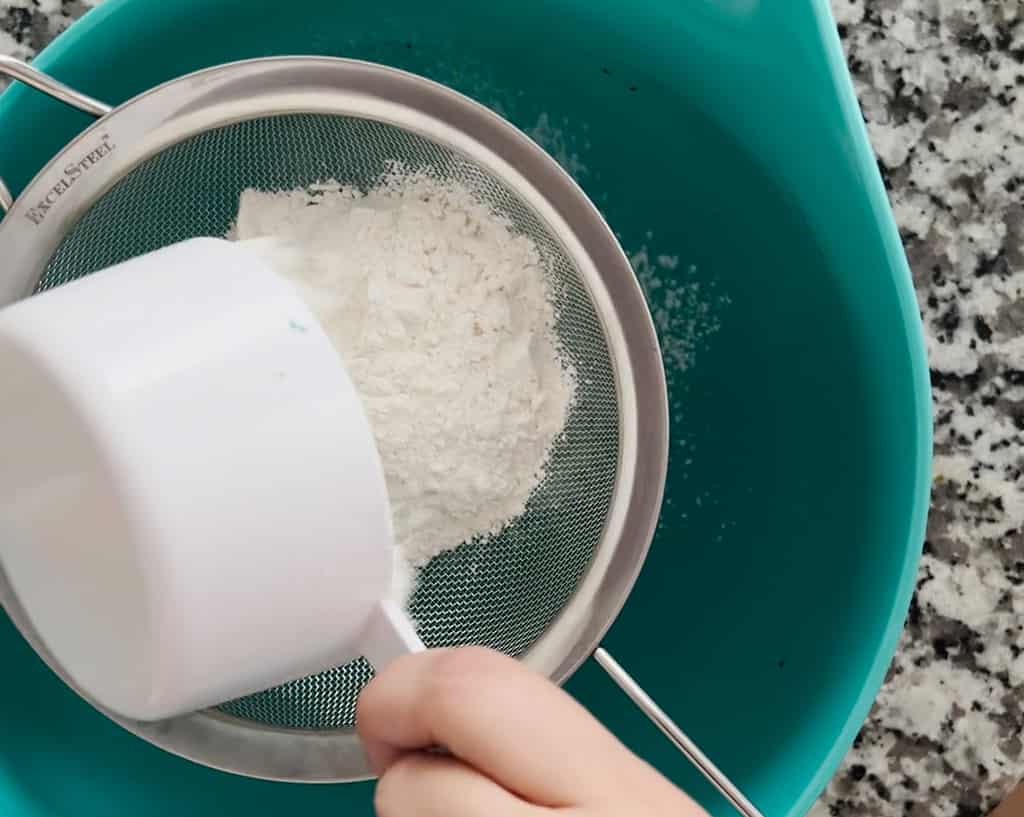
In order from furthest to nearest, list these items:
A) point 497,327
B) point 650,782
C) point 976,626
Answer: point 976,626 < point 497,327 < point 650,782

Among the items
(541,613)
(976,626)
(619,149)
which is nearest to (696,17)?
(619,149)

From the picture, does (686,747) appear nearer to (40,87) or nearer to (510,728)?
(510,728)

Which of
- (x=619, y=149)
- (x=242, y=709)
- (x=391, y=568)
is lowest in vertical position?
(x=242, y=709)

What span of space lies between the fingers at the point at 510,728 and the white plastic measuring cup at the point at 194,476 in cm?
6

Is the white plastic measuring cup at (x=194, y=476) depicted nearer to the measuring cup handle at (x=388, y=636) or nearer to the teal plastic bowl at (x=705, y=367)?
the measuring cup handle at (x=388, y=636)

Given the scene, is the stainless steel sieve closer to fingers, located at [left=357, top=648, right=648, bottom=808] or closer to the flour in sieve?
the flour in sieve

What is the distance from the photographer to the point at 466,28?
624mm

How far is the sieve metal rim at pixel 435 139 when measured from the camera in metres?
0.49

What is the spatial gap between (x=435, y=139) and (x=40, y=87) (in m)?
0.18

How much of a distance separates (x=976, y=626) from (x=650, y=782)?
0.44 metres

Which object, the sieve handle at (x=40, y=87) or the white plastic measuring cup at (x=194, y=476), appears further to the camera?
the sieve handle at (x=40, y=87)

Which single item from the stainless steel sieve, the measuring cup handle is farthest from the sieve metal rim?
the measuring cup handle

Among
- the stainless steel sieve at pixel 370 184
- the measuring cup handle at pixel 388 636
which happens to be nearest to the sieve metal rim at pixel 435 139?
the stainless steel sieve at pixel 370 184

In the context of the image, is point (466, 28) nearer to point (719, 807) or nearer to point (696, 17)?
point (696, 17)
